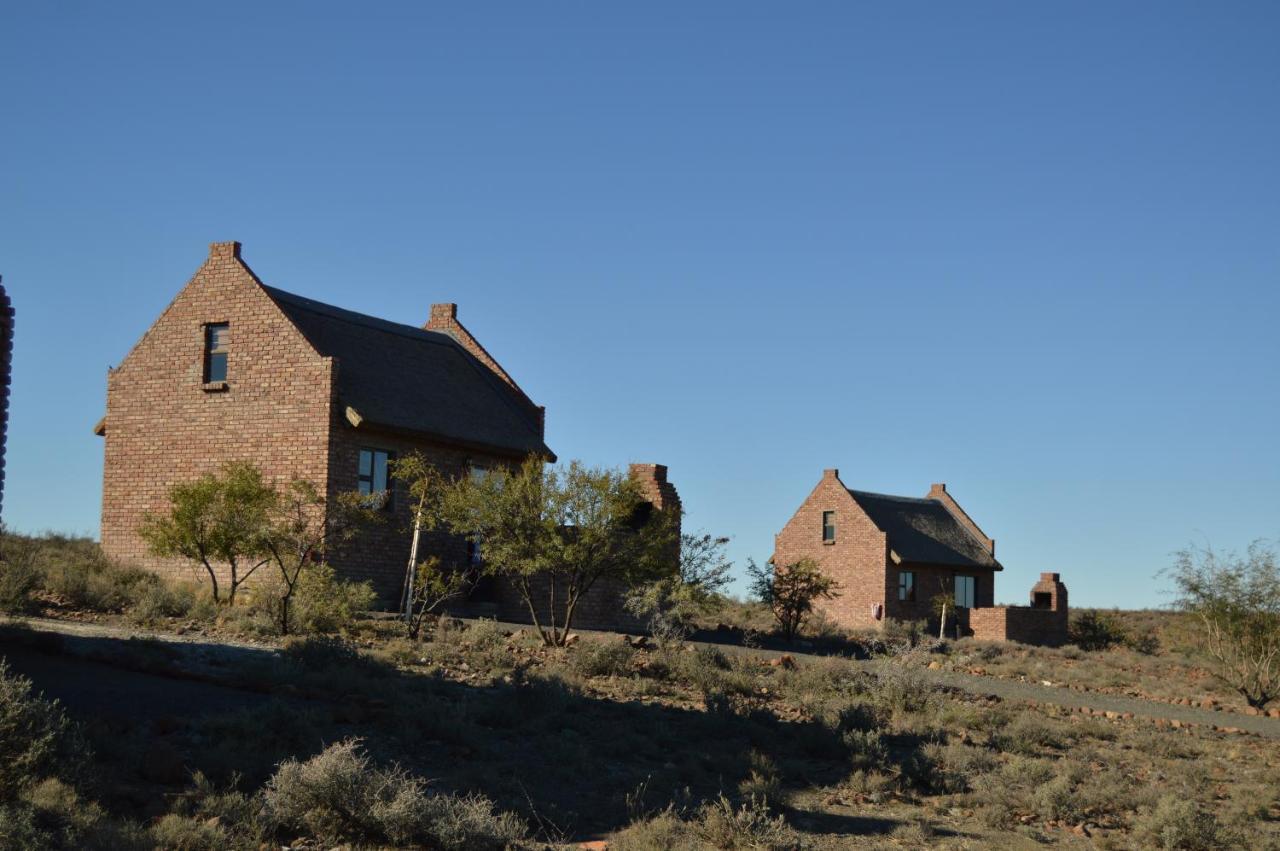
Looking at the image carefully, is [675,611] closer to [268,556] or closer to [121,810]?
[268,556]

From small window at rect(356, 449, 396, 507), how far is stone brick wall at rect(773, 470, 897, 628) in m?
23.3

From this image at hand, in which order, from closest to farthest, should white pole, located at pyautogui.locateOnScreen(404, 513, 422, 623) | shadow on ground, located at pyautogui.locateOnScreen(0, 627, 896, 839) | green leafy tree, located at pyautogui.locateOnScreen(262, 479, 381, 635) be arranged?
shadow on ground, located at pyautogui.locateOnScreen(0, 627, 896, 839) < green leafy tree, located at pyautogui.locateOnScreen(262, 479, 381, 635) < white pole, located at pyautogui.locateOnScreen(404, 513, 422, 623)

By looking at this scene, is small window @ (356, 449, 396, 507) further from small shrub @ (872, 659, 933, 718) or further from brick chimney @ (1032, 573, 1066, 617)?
brick chimney @ (1032, 573, 1066, 617)

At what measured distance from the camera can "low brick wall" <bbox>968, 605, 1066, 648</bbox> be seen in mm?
48250

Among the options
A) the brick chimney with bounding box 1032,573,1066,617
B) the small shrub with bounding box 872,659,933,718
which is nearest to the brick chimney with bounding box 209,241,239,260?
the small shrub with bounding box 872,659,933,718

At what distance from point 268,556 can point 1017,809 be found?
14919mm

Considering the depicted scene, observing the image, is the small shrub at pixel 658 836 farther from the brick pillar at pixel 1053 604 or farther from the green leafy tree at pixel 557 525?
the brick pillar at pixel 1053 604

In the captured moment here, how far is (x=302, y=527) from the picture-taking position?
2244 centimetres

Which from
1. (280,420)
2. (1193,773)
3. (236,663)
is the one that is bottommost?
(1193,773)

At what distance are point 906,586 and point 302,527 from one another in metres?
32.7

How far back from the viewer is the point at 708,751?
15969mm

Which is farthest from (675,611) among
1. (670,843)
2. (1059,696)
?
(670,843)

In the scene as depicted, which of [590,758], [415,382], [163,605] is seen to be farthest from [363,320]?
[590,758]

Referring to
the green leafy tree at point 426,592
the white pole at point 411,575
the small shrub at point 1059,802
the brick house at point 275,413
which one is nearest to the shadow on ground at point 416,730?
the small shrub at point 1059,802
